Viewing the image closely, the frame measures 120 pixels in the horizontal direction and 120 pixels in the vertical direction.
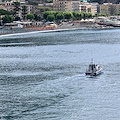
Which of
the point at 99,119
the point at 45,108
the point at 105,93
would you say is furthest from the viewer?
the point at 105,93

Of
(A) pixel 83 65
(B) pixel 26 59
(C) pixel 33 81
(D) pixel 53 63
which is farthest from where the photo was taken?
(B) pixel 26 59

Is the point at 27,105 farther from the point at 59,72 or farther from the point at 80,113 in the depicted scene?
the point at 59,72

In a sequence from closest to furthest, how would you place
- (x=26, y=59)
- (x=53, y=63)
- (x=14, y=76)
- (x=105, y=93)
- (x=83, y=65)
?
1. (x=105, y=93)
2. (x=14, y=76)
3. (x=83, y=65)
4. (x=53, y=63)
5. (x=26, y=59)

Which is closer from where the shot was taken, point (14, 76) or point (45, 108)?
point (45, 108)

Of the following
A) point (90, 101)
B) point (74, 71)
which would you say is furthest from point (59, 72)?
point (90, 101)

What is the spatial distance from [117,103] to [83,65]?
24566mm

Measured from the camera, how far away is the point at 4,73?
62188mm

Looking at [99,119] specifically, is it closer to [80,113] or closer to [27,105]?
[80,113]

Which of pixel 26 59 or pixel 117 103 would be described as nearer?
pixel 117 103

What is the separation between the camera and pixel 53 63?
237 ft

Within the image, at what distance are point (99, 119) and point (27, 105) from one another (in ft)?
22.7

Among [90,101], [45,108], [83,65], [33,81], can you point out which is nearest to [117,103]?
[90,101]

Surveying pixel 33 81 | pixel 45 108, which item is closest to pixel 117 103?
pixel 45 108

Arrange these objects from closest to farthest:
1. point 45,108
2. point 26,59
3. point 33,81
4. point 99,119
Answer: point 99,119 < point 45,108 < point 33,81 < point 26,59
